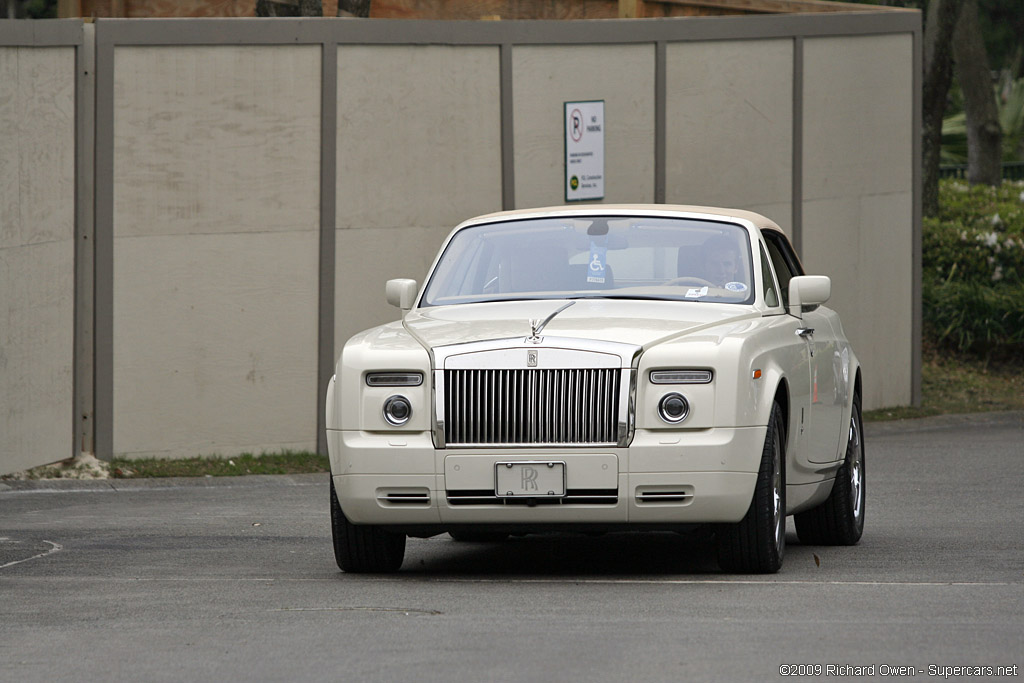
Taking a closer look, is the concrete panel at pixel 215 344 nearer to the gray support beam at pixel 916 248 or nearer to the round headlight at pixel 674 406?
the gray support beam at pixel 916 248

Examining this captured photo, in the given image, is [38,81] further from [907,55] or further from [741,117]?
[907,55]

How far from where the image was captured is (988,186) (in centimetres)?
2708

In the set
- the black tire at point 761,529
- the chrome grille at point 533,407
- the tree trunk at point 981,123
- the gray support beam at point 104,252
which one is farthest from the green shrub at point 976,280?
the chrome grille at point 533,407

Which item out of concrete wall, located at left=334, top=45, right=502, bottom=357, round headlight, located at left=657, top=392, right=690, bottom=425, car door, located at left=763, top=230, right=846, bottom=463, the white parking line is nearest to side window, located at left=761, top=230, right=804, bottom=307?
car door, located at left=763, top=230, right=846, bottom=463

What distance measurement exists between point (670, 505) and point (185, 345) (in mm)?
7235

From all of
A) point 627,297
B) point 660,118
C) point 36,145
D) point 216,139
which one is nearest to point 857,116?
point 660,118

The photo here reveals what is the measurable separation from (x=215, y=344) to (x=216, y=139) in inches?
62.3

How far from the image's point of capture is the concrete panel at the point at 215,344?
14.3 m

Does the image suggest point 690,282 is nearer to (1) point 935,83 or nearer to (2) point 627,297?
(2) point 627,297

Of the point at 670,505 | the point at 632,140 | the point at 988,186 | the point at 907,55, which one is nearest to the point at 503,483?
the point at 670,505

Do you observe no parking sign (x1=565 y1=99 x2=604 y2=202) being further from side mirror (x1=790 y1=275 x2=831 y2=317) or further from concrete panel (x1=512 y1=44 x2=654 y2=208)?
side mirror (x1=790 y1=275 x2=831 y2=317)

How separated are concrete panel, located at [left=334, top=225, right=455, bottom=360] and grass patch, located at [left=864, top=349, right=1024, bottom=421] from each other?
Result: 17.0 ft

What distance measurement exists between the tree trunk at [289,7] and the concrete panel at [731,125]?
3.19 meters

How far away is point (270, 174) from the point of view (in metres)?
14.9
